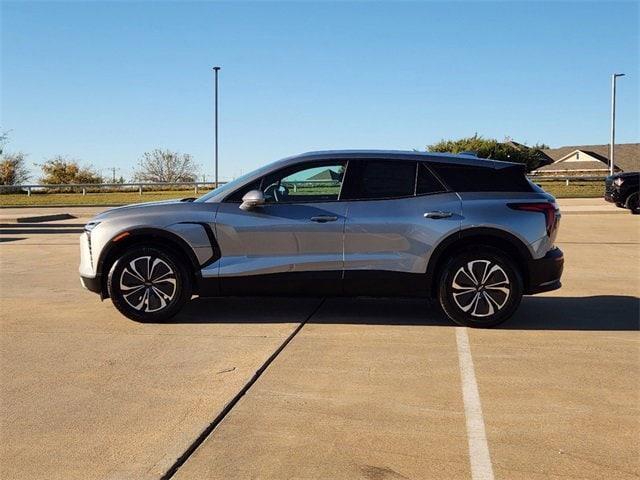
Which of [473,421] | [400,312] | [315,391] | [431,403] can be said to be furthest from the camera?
[400,312]

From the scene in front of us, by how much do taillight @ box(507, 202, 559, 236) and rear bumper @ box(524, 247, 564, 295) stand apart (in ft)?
0.78

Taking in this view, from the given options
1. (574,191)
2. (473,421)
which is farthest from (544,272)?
(574,191)

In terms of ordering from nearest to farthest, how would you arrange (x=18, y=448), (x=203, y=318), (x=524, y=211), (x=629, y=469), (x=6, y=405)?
(x=629, y=469) → (x=18, y=448) → (x=6, y=405) → (x=524, y=211) → (x=203, y=318)

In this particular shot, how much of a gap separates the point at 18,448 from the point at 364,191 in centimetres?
374

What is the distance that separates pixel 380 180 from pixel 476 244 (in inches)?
41.8

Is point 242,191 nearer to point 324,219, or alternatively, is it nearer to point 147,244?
point 324,219

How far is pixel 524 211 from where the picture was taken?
6.15 meters

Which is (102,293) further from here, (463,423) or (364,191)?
(463,423)

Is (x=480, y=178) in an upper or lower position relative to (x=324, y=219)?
upper

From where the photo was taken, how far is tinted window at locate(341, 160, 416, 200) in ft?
20.6

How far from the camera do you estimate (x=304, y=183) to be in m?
6.36

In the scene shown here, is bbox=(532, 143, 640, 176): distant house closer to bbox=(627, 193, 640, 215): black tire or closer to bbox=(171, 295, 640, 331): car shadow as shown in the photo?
bbox=(627, 193, 640, 215): black tire

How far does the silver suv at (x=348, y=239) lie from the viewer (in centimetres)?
613

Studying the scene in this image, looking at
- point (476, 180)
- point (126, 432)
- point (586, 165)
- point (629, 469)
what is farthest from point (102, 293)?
point (586, 165)
